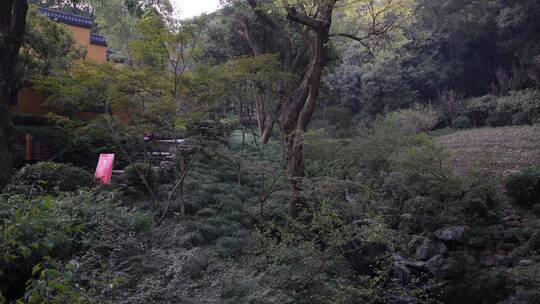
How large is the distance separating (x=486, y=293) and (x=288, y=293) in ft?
11.8

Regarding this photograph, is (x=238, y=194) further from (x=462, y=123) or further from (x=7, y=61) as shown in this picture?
(x=462, y=123)

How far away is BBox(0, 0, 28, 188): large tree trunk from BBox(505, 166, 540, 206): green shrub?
810cm

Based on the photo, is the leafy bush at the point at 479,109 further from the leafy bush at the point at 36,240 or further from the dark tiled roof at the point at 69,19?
the leafy bush at the point at 36,240

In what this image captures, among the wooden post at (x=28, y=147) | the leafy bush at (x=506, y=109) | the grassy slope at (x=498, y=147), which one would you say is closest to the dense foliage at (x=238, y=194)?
the grassy slope at (x=498, y=147)

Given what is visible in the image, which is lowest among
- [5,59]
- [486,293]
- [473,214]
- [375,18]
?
[486,293]

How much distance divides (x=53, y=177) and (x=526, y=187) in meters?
7.87

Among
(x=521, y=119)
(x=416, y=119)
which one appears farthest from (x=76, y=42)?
(x=521, y=119)

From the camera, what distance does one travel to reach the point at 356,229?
5664mm

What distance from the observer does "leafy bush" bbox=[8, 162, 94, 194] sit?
680 centimetres

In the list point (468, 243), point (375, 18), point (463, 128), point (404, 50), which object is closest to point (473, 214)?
point (468, 243)

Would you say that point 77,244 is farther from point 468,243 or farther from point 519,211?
point 519,211

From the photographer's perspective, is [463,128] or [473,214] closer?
[473,214]

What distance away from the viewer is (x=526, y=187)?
791 cm

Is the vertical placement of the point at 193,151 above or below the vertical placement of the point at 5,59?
below
